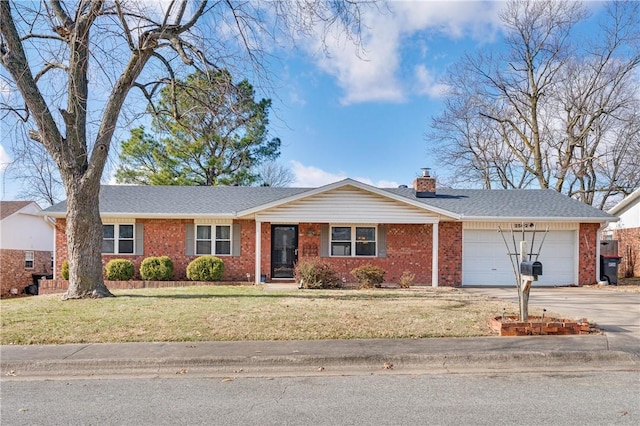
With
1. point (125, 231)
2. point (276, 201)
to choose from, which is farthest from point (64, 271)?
point (276, 201)

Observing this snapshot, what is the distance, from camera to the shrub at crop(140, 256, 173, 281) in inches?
641

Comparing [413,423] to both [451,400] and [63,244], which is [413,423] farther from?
[63,244]

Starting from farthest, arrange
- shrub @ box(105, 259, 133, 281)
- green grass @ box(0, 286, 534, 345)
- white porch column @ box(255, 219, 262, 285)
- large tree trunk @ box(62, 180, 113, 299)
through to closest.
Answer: shrub @ box(105, 259, 133, 281), white porch column @ box(255, 219, 262, 285), large tree trunk @ box(62, 180, 113, 299), green grass @ box(0, 286, 534, 345)

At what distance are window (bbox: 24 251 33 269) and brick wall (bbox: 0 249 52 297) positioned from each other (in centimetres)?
16

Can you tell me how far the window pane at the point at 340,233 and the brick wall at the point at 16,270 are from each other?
16.1 m

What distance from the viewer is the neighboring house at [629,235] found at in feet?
66.3

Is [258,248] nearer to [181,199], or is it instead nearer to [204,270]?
[204,270]

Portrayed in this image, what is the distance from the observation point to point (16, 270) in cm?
2322

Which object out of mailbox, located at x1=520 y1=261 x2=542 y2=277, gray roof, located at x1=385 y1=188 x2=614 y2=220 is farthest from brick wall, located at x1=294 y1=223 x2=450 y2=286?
mailbox, located at x1=520 y1=261 x2=542 y2=277

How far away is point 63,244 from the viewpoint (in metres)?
17.3

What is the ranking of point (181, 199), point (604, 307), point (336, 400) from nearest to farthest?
point (336, 400), point (604, 307), point (181, 199)

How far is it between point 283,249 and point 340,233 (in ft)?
7.20

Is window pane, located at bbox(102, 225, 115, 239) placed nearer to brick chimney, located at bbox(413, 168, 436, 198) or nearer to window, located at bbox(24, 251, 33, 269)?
window, located at bbox(24, 251, 33, 269)

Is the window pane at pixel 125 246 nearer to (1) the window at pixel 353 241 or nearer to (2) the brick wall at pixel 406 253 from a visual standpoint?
(2) the brick wall at pixel 406 253
